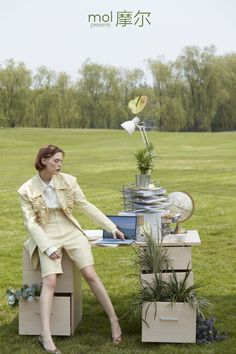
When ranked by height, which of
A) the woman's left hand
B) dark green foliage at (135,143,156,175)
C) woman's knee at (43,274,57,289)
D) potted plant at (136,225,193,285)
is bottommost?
woman's knee at (43,274,57,289)

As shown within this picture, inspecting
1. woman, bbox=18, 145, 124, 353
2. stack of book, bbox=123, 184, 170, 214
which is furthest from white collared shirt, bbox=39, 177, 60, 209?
stack of book, bbox=123, 184, 170, 214

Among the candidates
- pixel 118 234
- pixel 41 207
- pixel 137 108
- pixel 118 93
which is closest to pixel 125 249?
pixel 137 108

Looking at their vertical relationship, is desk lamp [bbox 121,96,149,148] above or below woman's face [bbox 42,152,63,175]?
above

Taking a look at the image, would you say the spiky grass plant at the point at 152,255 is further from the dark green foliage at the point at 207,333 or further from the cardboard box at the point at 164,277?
the dark green foliage at the point at 207,333

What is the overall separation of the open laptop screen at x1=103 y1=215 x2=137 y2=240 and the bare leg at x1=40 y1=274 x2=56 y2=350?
60 centimetres

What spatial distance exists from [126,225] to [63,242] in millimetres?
510

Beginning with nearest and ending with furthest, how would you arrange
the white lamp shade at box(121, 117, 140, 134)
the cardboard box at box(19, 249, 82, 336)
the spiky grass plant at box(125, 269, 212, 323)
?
the spiky grass plant at box(125, 269, 212, 323) → the cardboard box at box(19, 249, 82, 336) → the white lamp shade at box(121, 117, 140, 134)

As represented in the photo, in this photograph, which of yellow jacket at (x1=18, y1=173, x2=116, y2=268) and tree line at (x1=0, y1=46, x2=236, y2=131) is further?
tree line at (x1=0, y1=46, x2=236, y2=131)

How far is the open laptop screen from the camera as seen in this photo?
184 inches

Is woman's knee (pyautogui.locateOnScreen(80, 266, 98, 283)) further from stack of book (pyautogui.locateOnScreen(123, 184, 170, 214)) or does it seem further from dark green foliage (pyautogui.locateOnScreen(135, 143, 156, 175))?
dark green foliage (pyautogui.locateOnScreen(135, 143, 156, 175))

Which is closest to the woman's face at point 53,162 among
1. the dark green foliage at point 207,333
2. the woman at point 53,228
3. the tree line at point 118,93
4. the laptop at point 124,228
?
the woman at point 53,228

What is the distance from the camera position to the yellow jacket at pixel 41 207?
441 centimetres

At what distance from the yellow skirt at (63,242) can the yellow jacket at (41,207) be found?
51mm

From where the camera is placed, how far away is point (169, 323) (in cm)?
439
